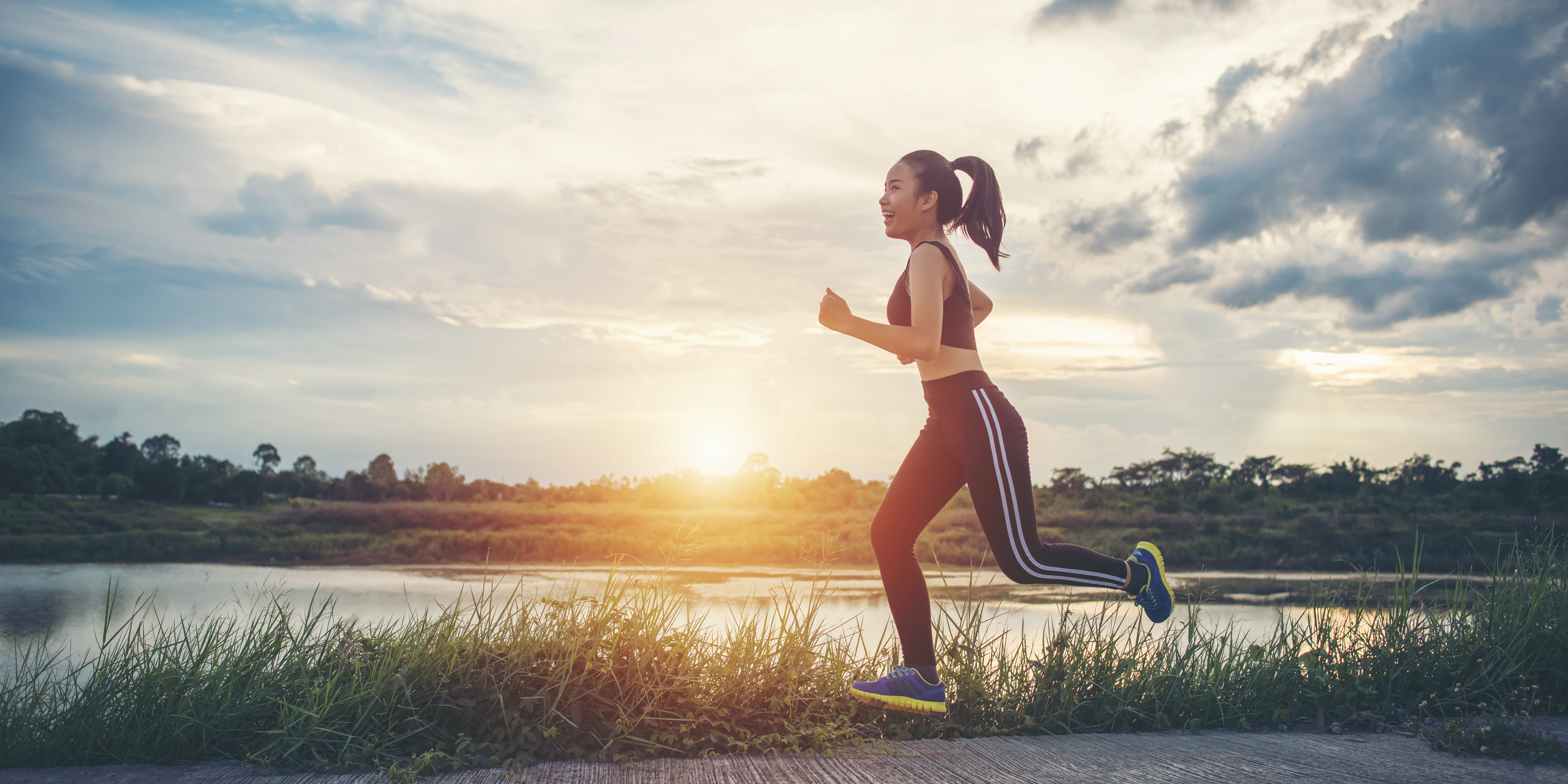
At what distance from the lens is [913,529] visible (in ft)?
9.50

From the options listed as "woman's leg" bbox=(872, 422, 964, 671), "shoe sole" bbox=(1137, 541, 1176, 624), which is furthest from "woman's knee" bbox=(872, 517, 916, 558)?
"shoe sole" bbox=(1137, 541, 1176, 624)

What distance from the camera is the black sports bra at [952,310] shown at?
2826mm

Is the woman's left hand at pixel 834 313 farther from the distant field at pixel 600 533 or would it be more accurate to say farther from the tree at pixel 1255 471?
the tree at pixel 1255 471

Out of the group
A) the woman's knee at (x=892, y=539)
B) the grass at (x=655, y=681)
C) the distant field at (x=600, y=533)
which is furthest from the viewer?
the distant field at (x=600, y=533)

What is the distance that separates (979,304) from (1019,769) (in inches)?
66.4

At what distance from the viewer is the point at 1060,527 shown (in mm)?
15977

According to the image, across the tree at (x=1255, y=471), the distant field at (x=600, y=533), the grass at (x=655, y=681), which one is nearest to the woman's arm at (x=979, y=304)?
the grass at (x=655, y=681)

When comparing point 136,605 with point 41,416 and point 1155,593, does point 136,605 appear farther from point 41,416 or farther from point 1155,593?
point 41,416

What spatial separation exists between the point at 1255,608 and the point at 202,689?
902cm

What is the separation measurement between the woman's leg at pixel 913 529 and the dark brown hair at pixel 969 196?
78 cm

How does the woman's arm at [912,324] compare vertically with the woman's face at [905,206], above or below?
below

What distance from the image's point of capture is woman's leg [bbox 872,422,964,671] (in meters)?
2.88

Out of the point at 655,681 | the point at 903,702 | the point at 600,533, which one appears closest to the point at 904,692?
the point at 903,702

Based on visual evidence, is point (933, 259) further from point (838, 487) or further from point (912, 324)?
point (838, 487)
